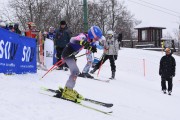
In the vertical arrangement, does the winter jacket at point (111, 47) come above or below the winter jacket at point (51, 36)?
below

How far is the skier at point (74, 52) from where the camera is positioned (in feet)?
29.7

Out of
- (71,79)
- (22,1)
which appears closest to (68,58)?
(71,79)

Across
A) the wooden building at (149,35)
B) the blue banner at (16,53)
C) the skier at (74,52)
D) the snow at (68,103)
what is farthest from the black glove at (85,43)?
the wooden building at (149,35)

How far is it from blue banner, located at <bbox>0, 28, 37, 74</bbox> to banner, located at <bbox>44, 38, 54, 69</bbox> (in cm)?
195

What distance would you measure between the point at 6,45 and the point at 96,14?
44118 mm

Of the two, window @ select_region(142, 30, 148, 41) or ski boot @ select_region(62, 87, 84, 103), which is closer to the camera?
ski boot @ select_region(62, 87, 84, 103)

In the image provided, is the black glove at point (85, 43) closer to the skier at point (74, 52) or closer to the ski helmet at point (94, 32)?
the skier at point (74, 52)

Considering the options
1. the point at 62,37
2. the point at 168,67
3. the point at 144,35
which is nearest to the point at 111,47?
the point at 62,37

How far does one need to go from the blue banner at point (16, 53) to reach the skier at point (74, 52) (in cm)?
248

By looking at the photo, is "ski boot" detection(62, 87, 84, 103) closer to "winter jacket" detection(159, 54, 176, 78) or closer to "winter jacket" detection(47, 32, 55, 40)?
"winter jacket" detection(159, 54, 176, 78)

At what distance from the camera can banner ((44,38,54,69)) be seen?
15.7m

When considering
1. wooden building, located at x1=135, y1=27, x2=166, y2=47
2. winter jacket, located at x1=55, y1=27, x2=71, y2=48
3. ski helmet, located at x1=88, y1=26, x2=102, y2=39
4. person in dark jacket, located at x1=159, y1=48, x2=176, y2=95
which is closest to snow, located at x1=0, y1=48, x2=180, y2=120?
winter jacket, located at x1=55, y1=27, x2=71, y2=48

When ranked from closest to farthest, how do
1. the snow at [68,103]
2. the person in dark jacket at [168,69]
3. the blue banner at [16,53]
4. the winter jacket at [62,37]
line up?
the snow at [68,103], the blue banner at [16,53], the person in dark jacket at [168,69], the winter jacket at [62,37]

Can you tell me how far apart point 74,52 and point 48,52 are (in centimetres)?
644
